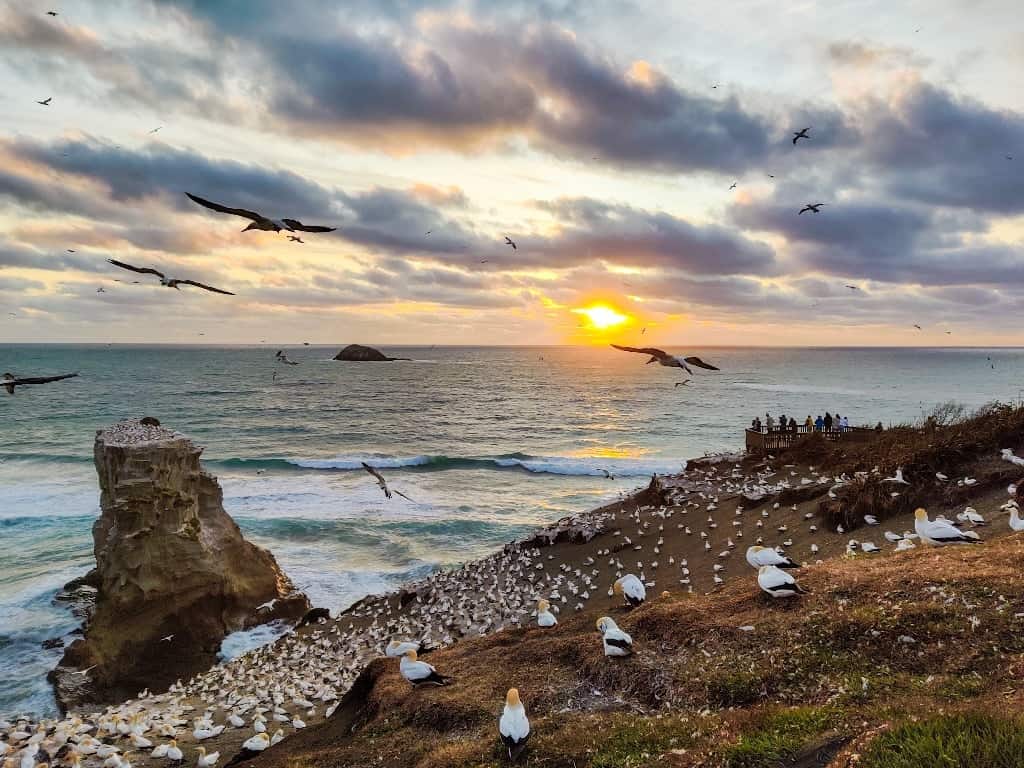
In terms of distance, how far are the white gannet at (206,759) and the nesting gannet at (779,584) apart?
1090cm

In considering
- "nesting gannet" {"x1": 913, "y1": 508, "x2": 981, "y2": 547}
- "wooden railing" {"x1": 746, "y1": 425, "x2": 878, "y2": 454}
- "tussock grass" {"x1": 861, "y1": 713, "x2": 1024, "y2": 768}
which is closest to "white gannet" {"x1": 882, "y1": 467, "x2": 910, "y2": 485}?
"nesting gannet" {"x1": 913, "y1": 508, "x2": 981, "y2": 547}

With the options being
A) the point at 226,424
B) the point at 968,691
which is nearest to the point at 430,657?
the point at 968,691

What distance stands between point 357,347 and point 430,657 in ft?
23.6

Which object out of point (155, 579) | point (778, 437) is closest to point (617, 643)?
point (155, 579)

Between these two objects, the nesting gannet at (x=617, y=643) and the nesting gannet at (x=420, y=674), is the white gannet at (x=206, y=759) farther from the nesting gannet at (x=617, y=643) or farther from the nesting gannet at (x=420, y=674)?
the nesting gannet at (x=617, y=643)

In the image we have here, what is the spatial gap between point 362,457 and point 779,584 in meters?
54.6

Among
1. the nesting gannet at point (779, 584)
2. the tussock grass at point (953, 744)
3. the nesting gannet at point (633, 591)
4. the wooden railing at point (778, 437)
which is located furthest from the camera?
the wooden railing at point (778, 437)

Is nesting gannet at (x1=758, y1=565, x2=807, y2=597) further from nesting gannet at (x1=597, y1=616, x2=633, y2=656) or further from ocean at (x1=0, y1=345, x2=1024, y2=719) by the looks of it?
ocean at (x1=0, y1=345, x2=1024, y2=719)

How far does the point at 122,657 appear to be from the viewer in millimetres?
21297

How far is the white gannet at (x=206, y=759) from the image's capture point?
1211cm

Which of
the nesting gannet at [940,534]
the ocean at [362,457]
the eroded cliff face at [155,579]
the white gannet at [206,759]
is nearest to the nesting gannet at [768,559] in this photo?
the nesting gannet at [940,534]

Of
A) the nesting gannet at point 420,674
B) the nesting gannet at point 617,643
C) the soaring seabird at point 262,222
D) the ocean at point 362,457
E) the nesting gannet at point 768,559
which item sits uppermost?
the soaring seabird at point 262,222

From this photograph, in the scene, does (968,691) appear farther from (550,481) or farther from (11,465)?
(11,465)

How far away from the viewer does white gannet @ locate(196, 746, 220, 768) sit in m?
12.1
